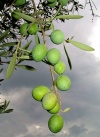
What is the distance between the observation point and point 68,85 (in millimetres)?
1624

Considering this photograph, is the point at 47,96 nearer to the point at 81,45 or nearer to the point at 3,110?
the point at 81,45

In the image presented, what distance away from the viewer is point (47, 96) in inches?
60.4

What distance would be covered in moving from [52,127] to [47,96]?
0.56ft

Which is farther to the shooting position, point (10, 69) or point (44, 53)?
point (10, 69)

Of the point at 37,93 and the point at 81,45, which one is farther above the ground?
the point at 81,45

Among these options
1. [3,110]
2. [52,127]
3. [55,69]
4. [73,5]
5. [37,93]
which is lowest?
[3,110]

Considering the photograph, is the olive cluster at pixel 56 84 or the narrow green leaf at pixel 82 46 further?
the narrow green leaf at pixel 82 46

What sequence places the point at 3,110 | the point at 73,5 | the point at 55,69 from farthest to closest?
1. the point at 73,5
2. the point at 3,110
3. the point at 55,69

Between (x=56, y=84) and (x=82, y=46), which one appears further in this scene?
(x=82, y=46)

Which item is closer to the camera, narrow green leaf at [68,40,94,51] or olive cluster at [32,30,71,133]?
olive cluster at [32,30,71,133]

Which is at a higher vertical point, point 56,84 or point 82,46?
point 82,46

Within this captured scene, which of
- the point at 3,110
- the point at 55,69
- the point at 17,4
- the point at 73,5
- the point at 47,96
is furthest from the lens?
the point at 73,5

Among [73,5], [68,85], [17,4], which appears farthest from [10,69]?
[73,5]

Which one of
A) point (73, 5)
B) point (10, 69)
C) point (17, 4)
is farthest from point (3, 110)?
point (10, 69)
